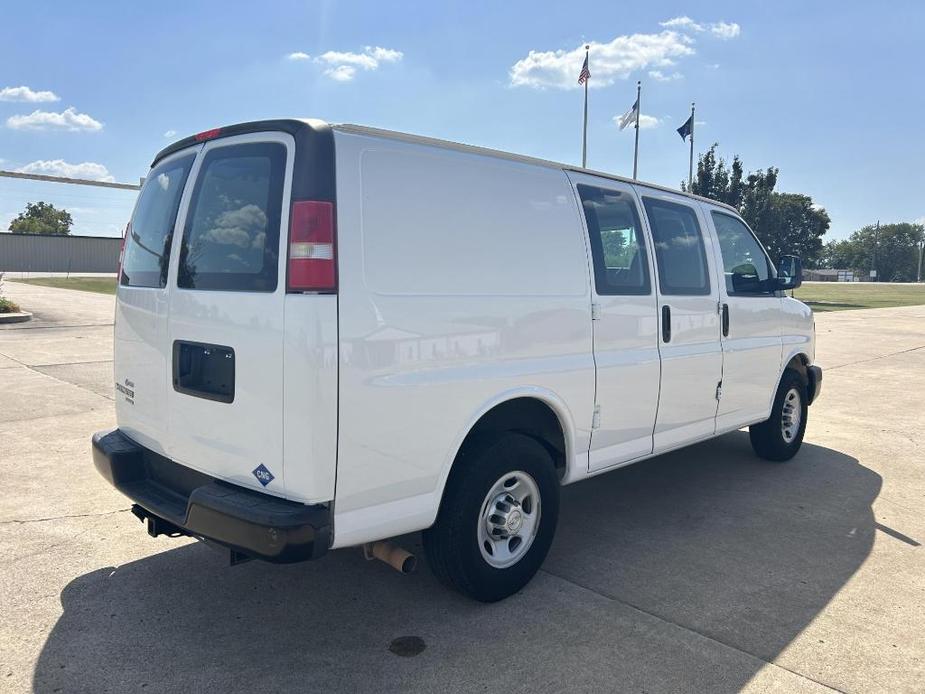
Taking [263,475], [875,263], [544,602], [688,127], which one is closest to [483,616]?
[544,602]

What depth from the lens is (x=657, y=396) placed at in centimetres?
452

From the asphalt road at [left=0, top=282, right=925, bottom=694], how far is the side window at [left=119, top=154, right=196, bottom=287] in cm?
158

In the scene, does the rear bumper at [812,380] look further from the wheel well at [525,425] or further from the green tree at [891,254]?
the green tree at [891,254]

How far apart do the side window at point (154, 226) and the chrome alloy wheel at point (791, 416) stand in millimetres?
5081

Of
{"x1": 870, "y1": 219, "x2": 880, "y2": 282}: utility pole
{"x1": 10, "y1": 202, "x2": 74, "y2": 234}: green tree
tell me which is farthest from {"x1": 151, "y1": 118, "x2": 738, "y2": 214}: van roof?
{"x1": 870, "y1": 219, "x2": 880, "y2": 282}: utility pole

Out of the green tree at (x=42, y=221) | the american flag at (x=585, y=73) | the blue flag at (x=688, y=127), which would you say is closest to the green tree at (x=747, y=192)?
the blue flag at (x=688, y=127)

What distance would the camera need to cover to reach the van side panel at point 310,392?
2.76 metres

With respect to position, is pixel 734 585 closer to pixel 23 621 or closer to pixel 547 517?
pixel 547 517

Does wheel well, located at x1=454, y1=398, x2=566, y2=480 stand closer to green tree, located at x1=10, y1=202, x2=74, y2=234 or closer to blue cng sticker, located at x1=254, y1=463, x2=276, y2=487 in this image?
blue cng sticker, located at x1=254, y1=463, x2=276, y2=487

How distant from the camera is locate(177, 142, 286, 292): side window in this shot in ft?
9.61

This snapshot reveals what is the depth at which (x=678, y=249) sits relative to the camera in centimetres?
479

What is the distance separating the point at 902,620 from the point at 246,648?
10.1ft

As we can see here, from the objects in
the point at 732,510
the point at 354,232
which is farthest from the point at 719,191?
the point at 354,232

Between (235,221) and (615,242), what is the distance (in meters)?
2.18
